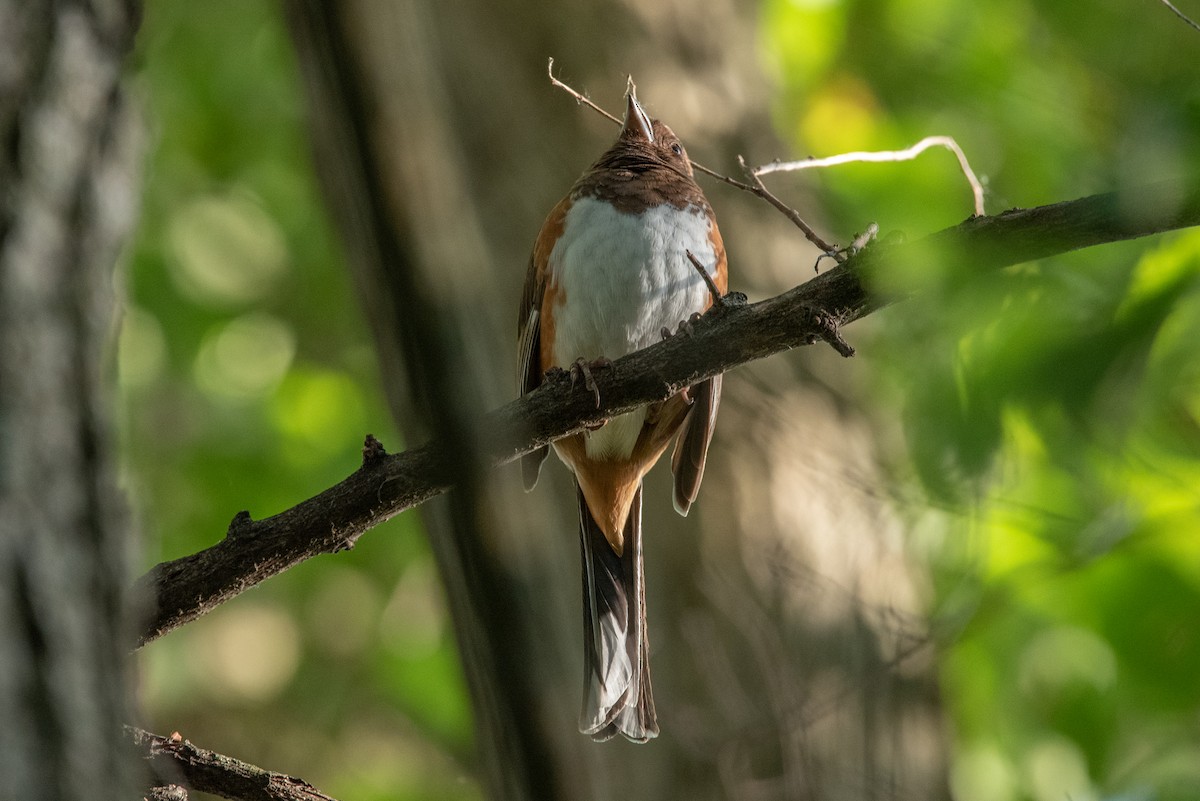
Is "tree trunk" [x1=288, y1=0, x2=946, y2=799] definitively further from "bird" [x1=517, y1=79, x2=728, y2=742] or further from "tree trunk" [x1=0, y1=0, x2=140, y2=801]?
"tree trunk" [x1=0, y1=0, x2=140, y2=801]

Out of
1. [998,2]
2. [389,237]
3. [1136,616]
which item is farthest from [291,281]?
[389,237]

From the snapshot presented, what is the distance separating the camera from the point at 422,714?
614 centimetres

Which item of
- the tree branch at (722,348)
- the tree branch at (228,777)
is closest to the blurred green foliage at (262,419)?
the tree branch at (722,348)

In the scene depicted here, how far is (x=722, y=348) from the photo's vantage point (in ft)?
8.51

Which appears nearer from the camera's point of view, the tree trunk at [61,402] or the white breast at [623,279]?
the tree trunk at [61,402]

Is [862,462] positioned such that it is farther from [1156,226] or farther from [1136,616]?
[1156,226]

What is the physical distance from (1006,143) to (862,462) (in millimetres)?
2308

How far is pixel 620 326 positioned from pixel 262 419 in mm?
3392

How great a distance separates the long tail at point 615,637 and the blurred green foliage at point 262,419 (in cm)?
229

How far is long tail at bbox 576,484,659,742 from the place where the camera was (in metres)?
3.48

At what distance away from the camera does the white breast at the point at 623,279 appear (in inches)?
153

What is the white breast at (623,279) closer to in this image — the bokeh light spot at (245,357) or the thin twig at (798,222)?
the thin twig at (798,222)

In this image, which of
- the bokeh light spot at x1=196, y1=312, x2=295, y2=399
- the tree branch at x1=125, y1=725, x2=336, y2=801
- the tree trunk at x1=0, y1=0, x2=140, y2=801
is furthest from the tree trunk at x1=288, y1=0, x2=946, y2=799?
the bokeh light spot at x1=196, y1=312, x2=295, y2=399

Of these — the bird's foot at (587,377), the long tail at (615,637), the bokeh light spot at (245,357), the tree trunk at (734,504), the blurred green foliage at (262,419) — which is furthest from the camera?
the bokeh light spot at (245,357)
